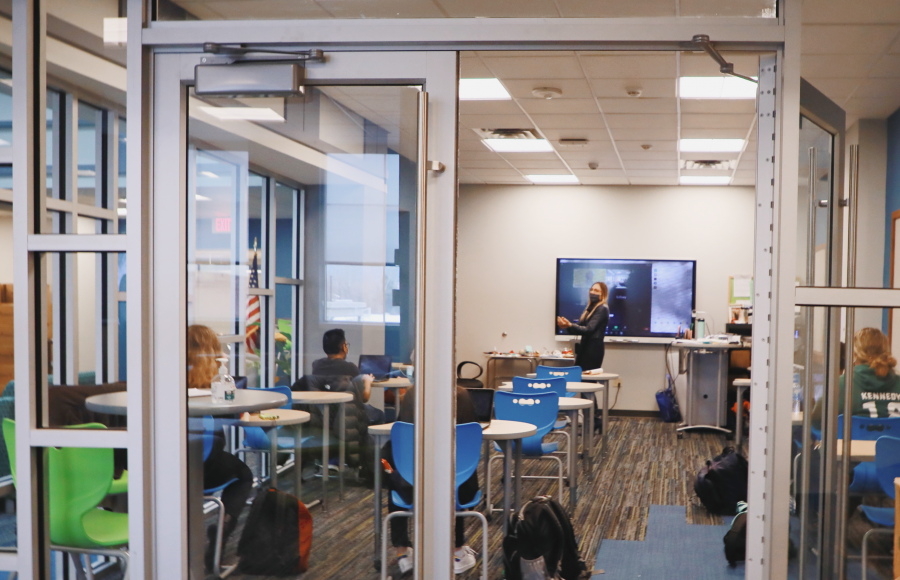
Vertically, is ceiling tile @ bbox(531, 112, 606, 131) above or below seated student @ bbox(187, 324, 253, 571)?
above

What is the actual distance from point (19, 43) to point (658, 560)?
3857 millimetres

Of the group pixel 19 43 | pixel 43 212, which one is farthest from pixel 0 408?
pixel 19 43

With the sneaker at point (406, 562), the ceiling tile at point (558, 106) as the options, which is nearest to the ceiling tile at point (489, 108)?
the ceiling tile at point (558, 106)

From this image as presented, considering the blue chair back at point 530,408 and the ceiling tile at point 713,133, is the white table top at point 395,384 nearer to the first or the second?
the blue chair back at point 530,408

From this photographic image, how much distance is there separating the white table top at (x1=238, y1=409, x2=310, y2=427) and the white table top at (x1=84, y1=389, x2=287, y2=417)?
0.02 metres

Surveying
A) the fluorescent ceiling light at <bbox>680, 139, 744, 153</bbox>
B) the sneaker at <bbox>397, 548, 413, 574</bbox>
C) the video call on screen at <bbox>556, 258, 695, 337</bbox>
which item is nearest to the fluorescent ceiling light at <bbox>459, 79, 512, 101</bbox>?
the fluorescent ceiling light at <bbox>680, 139, 744, 153</bbox>

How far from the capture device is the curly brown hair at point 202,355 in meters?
2.29

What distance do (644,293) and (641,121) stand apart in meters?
3.63

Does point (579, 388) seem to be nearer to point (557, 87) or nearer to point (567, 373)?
point (567, 373)

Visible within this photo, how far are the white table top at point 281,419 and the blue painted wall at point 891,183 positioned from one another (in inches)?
68.9

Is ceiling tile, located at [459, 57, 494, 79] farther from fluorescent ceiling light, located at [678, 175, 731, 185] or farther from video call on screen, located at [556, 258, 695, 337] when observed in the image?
video call on screen, located at [556, 258, 695, 337]

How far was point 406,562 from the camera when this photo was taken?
2.24 metres

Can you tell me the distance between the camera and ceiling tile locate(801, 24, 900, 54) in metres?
2.35

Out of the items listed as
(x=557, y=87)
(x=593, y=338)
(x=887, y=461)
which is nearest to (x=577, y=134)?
(x=557, y=87)
